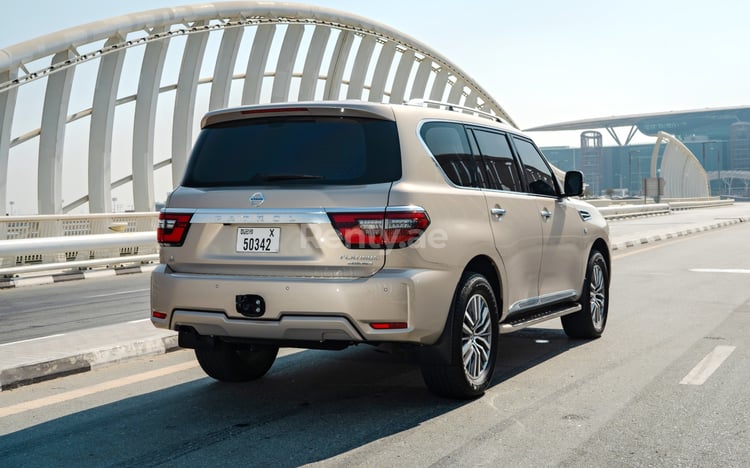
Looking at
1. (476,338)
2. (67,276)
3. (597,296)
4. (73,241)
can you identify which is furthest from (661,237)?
(476,338)

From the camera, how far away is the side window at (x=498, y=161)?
6.19 meters

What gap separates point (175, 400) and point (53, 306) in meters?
6.84

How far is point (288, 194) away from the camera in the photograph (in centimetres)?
501

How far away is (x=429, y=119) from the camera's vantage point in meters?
5.56

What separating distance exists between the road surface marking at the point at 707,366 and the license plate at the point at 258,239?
2.92 metres

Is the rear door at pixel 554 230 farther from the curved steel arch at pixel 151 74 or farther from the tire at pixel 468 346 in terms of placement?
the curved steel arch at pixel 151 74

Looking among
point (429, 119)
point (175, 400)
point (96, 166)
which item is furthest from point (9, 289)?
point (429, 119)

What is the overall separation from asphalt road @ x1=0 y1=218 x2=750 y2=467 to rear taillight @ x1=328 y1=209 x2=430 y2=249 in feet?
3.30

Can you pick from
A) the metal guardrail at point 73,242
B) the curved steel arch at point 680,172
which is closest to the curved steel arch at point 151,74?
the metal guardrail at point 73,242

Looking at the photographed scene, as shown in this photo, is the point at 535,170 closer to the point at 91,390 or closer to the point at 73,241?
the point at 91,390

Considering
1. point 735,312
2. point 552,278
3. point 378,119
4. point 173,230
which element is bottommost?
point 735,312

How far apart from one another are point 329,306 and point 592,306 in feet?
12.4

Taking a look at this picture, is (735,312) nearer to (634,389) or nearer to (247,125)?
(634,389)

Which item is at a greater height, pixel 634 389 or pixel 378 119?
pixel 378 119
